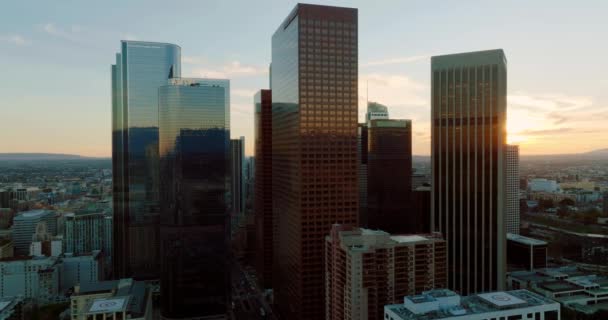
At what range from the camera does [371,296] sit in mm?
60656

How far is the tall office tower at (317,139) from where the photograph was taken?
83.6m

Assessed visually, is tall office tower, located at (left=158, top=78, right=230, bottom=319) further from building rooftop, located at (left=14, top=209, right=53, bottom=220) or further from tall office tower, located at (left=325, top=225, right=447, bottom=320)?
building rooftop, located at (left=14, top=209, right=53, bottom=220)

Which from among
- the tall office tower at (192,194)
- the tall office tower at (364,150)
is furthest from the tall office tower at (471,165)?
the tall office tower at (364,150)

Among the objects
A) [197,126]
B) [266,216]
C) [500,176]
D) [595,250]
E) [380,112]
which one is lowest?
[595,250]

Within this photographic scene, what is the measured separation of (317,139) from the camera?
86250mm

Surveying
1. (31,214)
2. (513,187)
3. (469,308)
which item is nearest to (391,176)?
(513,187)

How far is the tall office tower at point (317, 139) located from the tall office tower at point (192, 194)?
22.5 metres

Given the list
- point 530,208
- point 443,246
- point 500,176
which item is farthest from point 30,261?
point 530,208

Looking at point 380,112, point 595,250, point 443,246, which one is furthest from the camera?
point 380,112

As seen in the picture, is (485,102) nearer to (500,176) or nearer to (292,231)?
(500,176)

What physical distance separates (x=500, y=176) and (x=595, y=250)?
52.0 meters

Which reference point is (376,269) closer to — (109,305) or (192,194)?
(109,305)

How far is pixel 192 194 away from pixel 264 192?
29040 mm

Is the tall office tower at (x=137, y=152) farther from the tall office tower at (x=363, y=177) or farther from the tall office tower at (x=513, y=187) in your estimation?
the tall office tower at (x=513, y=187)
